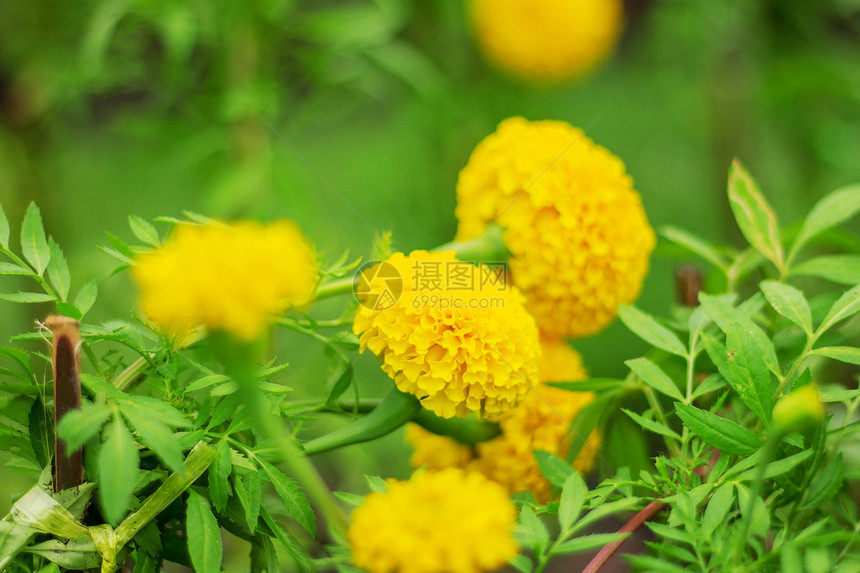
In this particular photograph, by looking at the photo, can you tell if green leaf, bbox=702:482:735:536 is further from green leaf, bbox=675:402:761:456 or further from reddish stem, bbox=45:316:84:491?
reddish stem, bbox=45:316:84:491

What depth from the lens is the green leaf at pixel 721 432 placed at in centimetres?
40

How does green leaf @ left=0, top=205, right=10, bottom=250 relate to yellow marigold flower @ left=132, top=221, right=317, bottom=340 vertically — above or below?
below

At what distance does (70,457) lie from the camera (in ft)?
1.20

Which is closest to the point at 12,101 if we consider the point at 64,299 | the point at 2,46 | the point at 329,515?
the point at 2,46

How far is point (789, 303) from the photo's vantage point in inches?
18.2

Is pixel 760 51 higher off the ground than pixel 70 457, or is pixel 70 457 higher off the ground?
pixel 760 51

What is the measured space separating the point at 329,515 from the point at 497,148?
12.0 inches

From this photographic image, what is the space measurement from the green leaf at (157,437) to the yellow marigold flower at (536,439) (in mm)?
243

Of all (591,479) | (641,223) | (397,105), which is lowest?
(591,479)

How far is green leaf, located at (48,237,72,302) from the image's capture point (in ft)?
1.37

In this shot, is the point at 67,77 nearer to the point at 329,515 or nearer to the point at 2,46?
the point at 2,46

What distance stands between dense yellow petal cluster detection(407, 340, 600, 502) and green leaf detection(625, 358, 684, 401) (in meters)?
0.08

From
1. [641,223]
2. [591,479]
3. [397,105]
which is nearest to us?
[641,223]

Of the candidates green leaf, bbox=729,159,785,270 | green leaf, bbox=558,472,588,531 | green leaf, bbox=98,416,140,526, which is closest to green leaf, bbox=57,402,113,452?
green leaf, bbox=98,416,140,526
